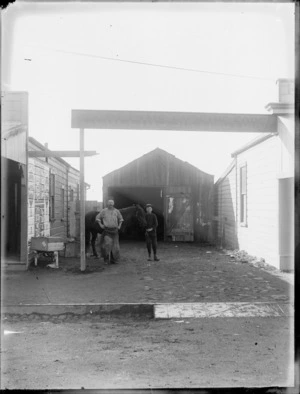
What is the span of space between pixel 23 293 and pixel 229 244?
1277cm

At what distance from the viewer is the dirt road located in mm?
4629

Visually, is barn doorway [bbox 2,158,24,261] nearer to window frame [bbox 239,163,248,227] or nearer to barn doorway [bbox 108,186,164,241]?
window frame [bbox 239,163,248,227]

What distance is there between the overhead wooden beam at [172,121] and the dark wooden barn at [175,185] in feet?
40.6

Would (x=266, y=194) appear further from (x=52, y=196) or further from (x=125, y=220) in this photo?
(x=52, y=196)

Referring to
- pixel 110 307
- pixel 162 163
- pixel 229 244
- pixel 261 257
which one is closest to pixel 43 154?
pixel 110 307

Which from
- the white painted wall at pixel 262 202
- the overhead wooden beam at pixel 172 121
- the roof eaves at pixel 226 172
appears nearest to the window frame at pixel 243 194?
the white painted wall at pixel 262 202

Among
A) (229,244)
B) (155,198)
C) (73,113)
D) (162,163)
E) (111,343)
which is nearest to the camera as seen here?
(111,343)

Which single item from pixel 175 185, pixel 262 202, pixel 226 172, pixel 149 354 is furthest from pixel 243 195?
pixel 149 354

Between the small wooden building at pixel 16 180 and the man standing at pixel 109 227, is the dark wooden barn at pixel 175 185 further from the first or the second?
the small wooden building at pixel 16 180

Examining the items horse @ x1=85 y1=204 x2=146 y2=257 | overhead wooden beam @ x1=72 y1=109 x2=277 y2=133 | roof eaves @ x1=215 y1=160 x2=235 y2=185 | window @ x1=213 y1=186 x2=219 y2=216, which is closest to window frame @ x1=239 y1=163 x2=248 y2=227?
roof eaves @ x1=215 y1=160 x2=235 y2=185

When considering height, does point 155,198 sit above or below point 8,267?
above

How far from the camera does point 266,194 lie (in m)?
14.6

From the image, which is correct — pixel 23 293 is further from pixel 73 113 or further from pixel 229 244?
pixel 229 244

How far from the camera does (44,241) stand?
13.1 m
